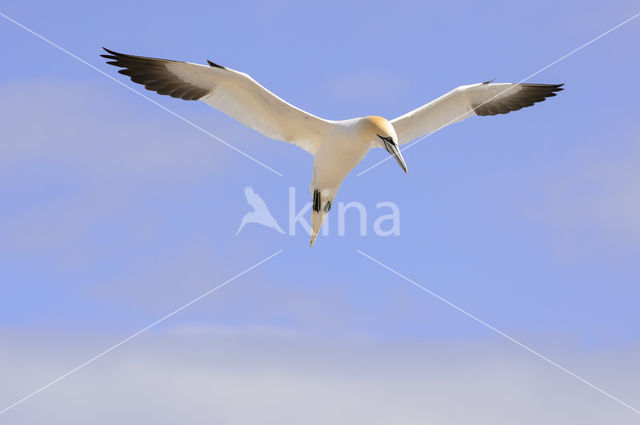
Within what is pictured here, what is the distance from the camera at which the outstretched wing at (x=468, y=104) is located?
1463 centimetres

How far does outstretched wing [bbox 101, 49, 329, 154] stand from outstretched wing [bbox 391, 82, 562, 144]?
81.2 inches

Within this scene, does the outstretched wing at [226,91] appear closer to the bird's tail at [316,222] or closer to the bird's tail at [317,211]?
the bird's tail at [317,211]

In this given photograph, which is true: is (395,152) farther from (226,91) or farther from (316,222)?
(226,91)

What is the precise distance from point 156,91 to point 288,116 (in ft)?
6.74

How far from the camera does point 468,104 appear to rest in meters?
15.1

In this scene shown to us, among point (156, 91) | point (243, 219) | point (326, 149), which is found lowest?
point (243, 219)

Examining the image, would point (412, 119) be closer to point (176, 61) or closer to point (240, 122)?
point (240, 122)

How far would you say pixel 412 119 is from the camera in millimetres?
14586

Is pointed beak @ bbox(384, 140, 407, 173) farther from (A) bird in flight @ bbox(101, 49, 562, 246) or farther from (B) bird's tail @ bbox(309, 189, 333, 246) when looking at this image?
(B) bird's tail @ bbox(309, 189, 333, 246)

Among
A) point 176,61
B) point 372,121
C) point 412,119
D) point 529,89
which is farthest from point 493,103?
point 176,61

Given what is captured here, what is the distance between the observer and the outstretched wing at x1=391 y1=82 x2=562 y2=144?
14.6m

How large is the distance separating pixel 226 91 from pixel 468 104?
15.1 ft

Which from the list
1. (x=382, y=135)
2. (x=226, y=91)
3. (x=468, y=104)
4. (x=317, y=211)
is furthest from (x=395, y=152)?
(x=468, y=104)

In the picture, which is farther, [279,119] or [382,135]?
[279,119]
